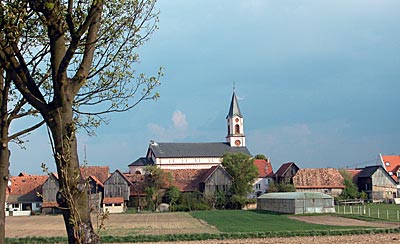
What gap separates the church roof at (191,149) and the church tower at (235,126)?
7.06 ft

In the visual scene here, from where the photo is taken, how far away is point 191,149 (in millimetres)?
131000

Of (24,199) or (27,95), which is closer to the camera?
(27,95)

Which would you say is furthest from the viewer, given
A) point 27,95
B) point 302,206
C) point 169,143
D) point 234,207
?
point 169,143

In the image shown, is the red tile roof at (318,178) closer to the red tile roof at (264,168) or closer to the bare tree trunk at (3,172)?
the red tile roof at (264,168)

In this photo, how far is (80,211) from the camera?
6.93 meters

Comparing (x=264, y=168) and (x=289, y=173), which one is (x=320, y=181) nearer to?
(x=289, y=173)

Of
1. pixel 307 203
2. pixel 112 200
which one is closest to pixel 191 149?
pixel 112 200

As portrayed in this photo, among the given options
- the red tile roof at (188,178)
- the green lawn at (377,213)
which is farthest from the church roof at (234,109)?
the green lawn at (377,213)

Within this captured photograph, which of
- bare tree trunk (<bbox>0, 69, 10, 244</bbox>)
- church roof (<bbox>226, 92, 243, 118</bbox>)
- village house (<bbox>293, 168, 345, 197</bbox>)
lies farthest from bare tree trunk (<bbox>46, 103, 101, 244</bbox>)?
church roof (<bbox>226, 92, 243, 118</bbox>)

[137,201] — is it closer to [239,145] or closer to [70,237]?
[239,145]

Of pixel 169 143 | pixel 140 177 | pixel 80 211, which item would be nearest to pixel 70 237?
pixel 80 211

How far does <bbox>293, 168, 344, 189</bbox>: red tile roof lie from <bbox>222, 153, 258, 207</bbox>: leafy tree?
1102cm

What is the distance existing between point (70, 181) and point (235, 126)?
131837 millimetres

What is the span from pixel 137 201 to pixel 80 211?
89.5 m
